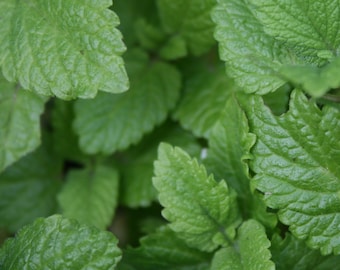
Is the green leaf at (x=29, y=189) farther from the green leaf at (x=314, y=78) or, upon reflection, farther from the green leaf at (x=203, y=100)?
the green leaf at (x=314, y=78)

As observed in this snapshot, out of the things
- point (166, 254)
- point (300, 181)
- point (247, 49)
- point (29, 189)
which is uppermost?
point (247, 49)

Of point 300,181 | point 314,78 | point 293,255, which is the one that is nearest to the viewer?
point 314,78

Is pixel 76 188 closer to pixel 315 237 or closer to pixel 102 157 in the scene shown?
pixel 102 157

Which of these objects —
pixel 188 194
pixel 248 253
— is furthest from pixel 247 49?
pixel 248 253

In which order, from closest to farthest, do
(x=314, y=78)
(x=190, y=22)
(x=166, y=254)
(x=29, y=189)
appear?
1. (x=314, y=78)
2. (x=166, y=254)
3. (x=190, y=22)
4. (x=29, y=189)

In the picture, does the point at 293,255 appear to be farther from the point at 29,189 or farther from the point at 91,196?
the point at 29,189

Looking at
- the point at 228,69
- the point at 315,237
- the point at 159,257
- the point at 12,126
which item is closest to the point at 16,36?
the point at 12,126

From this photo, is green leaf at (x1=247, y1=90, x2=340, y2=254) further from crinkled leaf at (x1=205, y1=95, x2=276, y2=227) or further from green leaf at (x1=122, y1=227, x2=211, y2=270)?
green leaf at (x1=122, y1=227, x2=211, y2=270)
